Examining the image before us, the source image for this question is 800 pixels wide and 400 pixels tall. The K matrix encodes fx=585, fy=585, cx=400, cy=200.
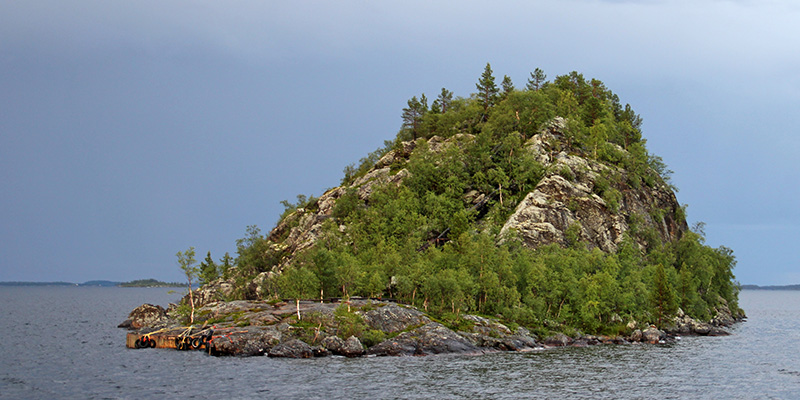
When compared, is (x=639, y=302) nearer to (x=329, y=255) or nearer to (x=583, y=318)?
(x=583, y=318)

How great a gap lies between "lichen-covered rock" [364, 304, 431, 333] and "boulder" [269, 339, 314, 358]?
11.9m

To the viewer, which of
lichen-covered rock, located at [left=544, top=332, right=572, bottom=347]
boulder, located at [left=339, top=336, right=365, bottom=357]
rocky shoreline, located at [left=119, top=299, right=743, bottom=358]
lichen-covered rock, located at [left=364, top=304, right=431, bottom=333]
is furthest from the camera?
lichen-covered rock, located at [left=544, top=332, right=572, bottom=347]

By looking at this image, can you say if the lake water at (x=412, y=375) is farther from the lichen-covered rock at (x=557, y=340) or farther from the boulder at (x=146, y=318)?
the boulder at (x=146, y=318)

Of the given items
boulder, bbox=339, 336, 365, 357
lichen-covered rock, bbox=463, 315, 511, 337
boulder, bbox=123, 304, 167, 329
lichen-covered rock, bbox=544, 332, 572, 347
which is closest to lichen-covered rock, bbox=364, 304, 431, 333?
boulder, bbox=339, 336, 365, 357

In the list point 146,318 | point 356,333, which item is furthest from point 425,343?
point 146,318

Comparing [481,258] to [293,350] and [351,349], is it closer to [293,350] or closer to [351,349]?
[351,349]

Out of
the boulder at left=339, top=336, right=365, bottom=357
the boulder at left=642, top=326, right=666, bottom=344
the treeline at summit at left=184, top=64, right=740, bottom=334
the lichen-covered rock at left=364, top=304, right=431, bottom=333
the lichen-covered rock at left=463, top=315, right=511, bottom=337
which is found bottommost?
the boulder at left=642, top=326, right=666, bottom=344

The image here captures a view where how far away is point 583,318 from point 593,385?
47808mm

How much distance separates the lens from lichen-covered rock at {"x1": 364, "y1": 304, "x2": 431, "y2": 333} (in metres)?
89.3

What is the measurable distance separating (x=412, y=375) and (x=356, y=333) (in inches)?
791

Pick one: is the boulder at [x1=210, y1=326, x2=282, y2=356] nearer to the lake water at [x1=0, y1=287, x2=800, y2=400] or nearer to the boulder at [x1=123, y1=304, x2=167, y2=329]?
the lake water at [x1=0, y1=287, x2=800, y2=400]

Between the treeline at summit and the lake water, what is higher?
the treeline at summit

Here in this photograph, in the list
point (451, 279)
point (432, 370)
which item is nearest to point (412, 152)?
point (451, 279)

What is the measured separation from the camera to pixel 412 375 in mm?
66938
